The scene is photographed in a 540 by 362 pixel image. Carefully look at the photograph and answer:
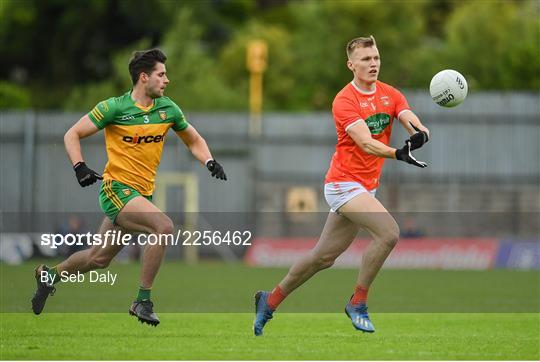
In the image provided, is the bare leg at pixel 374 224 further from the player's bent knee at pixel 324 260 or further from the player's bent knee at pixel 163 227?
the player's bent knee at pixel 163 227

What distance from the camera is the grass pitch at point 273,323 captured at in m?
10.2

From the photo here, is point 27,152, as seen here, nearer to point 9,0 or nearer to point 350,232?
point 9,0

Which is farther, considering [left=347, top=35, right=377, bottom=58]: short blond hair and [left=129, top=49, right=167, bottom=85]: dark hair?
[left=129, top=49, right=167, bottom=85]: dark hair

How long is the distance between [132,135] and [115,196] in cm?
59

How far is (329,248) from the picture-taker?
1141cm

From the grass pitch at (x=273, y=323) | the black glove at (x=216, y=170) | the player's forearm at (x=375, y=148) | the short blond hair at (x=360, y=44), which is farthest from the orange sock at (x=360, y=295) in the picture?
the short blond hair at (x=360, y=44)

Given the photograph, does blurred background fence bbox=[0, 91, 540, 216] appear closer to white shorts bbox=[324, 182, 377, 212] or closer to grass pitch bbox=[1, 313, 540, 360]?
grass pitch bbox=[1, 313, 540, 360]

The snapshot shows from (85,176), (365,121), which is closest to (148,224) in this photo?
(85,176)

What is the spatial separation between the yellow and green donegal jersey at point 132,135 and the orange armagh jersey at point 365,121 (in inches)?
64.0

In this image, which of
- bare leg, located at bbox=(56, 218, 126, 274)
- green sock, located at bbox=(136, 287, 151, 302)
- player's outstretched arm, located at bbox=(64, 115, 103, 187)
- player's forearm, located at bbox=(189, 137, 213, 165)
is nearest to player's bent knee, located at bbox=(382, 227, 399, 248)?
player's forearm, located at bbox=(189, 137, 213, 165)

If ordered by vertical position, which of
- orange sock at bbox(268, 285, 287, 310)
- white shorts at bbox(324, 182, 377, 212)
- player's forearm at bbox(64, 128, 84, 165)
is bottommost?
orange sock at bbox(268, 285, 287, 310)

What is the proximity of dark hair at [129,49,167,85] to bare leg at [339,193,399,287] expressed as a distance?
2235 mm

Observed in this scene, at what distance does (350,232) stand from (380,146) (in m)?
0.92

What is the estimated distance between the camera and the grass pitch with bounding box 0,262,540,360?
33.4 ft
